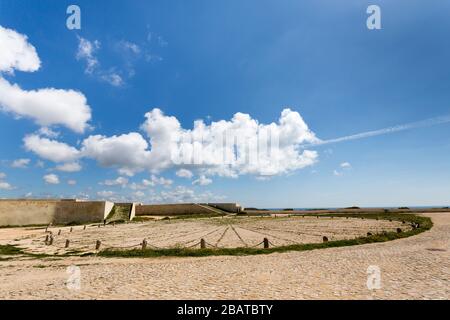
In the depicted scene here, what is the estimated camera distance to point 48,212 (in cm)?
4878

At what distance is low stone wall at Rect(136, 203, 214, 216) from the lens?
69.2 m

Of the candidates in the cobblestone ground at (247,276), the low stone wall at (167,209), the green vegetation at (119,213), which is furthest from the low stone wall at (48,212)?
the cobblestone ground at (247,276)

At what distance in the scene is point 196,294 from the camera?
854 centimetres

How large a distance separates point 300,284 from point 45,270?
1202cm

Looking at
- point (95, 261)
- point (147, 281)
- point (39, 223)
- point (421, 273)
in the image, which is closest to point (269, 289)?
point (147, 281)

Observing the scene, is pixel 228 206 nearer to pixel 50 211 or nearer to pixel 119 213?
pixel 119 213

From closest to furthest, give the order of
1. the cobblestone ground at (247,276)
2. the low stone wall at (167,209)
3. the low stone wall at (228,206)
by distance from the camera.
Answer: the cobblestone ground at (247,276), the low stone wall at (167,209), the low stone wall at (228,206)

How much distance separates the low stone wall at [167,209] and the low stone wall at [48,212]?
16865mm

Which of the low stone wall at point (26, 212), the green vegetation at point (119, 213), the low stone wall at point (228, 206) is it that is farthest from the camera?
the low stone wall at point (228, 206)

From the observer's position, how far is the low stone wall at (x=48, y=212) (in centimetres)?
4638

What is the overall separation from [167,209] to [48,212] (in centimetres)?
2732

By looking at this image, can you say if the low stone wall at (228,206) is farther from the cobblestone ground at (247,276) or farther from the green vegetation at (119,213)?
the cobblestone ground at (247,276)

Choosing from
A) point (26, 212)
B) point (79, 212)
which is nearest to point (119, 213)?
point (79, 212)
